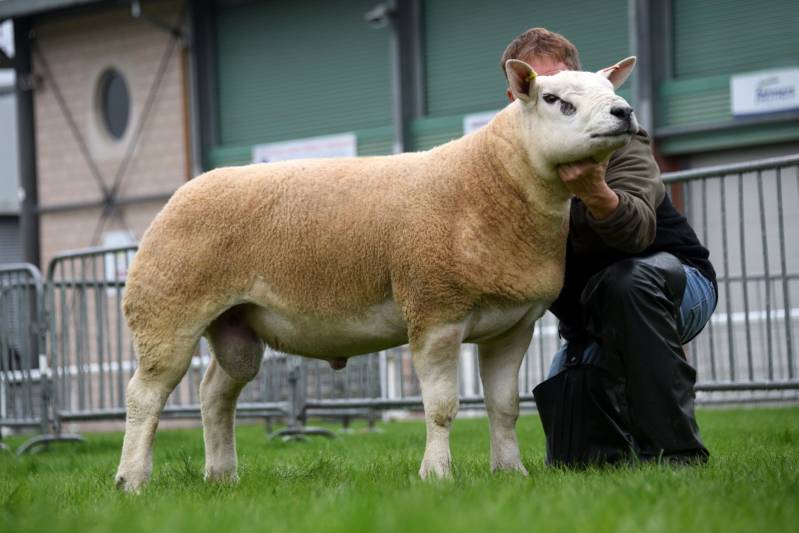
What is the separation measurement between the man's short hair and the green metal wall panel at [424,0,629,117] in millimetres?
10390

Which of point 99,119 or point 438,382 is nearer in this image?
point 438,382

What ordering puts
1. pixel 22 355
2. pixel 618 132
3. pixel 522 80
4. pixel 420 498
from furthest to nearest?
pixel 22 355
pixel 522 80
pixel 618 132
pixel 420 498

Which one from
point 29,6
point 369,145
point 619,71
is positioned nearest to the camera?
point 619,71

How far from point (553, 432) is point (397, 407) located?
4045 mm

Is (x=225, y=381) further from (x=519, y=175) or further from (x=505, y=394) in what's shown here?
(x=519, y=175)

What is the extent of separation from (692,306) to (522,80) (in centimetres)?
125

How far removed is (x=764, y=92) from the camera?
46.5 feet

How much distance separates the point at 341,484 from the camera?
4.20 m

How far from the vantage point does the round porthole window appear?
816 inches

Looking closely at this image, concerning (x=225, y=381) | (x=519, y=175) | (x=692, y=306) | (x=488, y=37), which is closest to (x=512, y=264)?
(x=519, y=175)

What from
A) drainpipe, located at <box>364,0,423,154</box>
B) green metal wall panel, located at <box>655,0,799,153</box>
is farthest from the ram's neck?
drainpipe, located at <box>364,0,423,154</box>

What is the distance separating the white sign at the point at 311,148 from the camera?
18.0 meters

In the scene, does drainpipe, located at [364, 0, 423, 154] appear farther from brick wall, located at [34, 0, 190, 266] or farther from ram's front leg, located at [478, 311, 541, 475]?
ram's front leg, located at [478, 311, 541, 475]

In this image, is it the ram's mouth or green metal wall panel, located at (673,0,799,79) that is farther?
green metal wall panel, located at (673,0,799,79)
